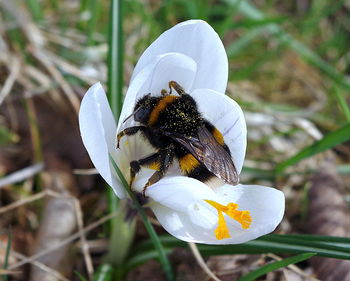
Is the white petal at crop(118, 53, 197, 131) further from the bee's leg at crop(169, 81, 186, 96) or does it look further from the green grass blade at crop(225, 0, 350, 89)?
the green grass blade at crop(225, 0, 350, 89)

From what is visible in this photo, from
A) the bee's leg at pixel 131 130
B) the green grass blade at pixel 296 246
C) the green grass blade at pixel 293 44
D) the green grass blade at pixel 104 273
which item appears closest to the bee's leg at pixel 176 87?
the bee's leg at pixel 131 130

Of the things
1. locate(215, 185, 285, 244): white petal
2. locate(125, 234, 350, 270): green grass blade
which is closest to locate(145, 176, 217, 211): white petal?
locate(215, 185, 285, 244): white petal

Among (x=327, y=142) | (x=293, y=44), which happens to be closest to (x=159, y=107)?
(x=327, y=142)

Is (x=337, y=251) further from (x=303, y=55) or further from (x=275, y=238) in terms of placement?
(x=303, y=55)

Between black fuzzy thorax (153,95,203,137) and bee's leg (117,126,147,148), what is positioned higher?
black fuzzy thorax (153,95,203,137)

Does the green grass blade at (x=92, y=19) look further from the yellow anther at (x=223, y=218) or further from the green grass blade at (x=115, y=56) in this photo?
the yellow anther at (x=223, y=218)
